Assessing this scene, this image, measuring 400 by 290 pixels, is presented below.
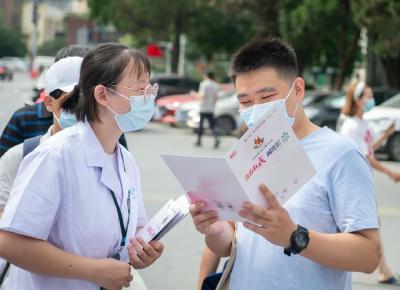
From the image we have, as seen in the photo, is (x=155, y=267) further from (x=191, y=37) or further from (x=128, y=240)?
(x=191, y=37)

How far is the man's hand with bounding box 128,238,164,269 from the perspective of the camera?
3094mm

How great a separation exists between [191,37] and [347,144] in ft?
135

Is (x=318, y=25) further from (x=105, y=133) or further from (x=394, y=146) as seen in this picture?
(x=105, y=133)

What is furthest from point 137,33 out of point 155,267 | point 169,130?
point 155,267

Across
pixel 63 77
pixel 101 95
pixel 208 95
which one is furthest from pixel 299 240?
pixel 208 95

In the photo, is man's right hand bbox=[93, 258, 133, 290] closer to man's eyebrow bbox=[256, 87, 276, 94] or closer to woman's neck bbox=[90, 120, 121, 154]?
woman's neck bbox=[90, 120, 121, 154]

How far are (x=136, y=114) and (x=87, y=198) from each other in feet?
1.42

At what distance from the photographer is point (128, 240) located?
313cm

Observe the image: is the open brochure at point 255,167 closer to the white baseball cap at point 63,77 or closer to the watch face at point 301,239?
the watch face at point 301,239

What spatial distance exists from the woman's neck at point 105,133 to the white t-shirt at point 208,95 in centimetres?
1717

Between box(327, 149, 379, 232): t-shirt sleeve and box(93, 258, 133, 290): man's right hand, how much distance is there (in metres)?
0.71

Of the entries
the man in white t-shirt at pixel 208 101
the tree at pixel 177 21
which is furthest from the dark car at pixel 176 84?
the man in white t-shirt at pixel 208 101

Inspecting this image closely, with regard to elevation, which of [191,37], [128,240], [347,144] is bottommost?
[191,37]

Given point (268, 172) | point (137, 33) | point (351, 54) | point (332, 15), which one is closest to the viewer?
point (268, 172)
